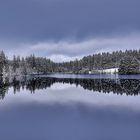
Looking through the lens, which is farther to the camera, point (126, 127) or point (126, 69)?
point (126, 69)

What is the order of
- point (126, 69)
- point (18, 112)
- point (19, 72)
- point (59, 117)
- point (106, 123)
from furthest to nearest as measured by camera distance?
point (19, 72)
point (126, 69)
point (18, 112)
point (59, 117)
point (106, 123)

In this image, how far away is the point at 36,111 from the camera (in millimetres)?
27734

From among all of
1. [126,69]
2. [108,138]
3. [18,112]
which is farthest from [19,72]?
[108,138]

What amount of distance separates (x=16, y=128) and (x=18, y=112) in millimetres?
7314

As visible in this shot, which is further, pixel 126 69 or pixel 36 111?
pixel 126 69

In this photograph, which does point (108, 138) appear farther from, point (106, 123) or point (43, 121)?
point (43, 121)

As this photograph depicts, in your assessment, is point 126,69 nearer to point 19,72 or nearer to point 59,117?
point 19,72

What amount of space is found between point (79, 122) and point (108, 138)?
5403 millimetres

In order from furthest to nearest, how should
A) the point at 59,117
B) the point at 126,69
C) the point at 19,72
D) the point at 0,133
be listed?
the point at 19,72 < the point at 126,69 < the point at 59,117 < the point at 0,133

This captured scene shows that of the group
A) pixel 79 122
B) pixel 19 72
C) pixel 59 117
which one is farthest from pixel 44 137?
pixel 19 72

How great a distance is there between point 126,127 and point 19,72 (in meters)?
173

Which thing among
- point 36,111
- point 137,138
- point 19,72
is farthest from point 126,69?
point 137,138

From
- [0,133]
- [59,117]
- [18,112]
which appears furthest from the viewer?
[18,112]

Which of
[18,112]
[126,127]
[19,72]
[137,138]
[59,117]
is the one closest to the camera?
[137,138]
